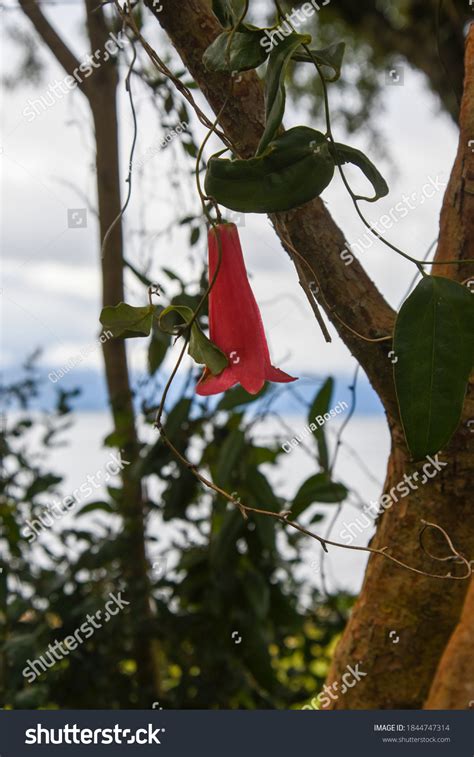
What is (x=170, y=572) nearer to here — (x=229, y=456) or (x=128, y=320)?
(x=229, y=456)

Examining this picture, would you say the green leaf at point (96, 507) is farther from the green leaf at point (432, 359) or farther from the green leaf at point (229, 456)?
the green leaf at point (432, 359)

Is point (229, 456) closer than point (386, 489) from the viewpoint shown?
No

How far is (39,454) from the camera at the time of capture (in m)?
1.10

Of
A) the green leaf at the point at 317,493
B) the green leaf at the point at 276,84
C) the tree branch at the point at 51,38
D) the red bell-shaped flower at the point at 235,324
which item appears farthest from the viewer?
the tree branch at the point at 51,38

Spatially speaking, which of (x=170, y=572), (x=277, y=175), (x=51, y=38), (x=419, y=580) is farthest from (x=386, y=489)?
(x=51, y=38)

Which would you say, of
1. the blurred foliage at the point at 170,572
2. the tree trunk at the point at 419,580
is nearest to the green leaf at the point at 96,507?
the blurred foliage at the point at 170,572

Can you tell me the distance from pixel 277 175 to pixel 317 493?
0.52 meters

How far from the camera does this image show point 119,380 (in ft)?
3.81

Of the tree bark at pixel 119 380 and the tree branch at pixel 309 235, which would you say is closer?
the tree branch at pixel 309 235

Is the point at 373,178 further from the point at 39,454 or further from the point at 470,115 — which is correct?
the point at 39,454

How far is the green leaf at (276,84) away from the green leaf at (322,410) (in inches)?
19.7

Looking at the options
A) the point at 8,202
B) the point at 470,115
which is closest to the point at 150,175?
the point at 8,202

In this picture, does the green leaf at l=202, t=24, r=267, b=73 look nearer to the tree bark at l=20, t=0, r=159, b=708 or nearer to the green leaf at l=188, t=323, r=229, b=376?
the green leaf at l=188, t=323, r=229, b=376

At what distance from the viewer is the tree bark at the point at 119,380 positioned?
3.46ft
